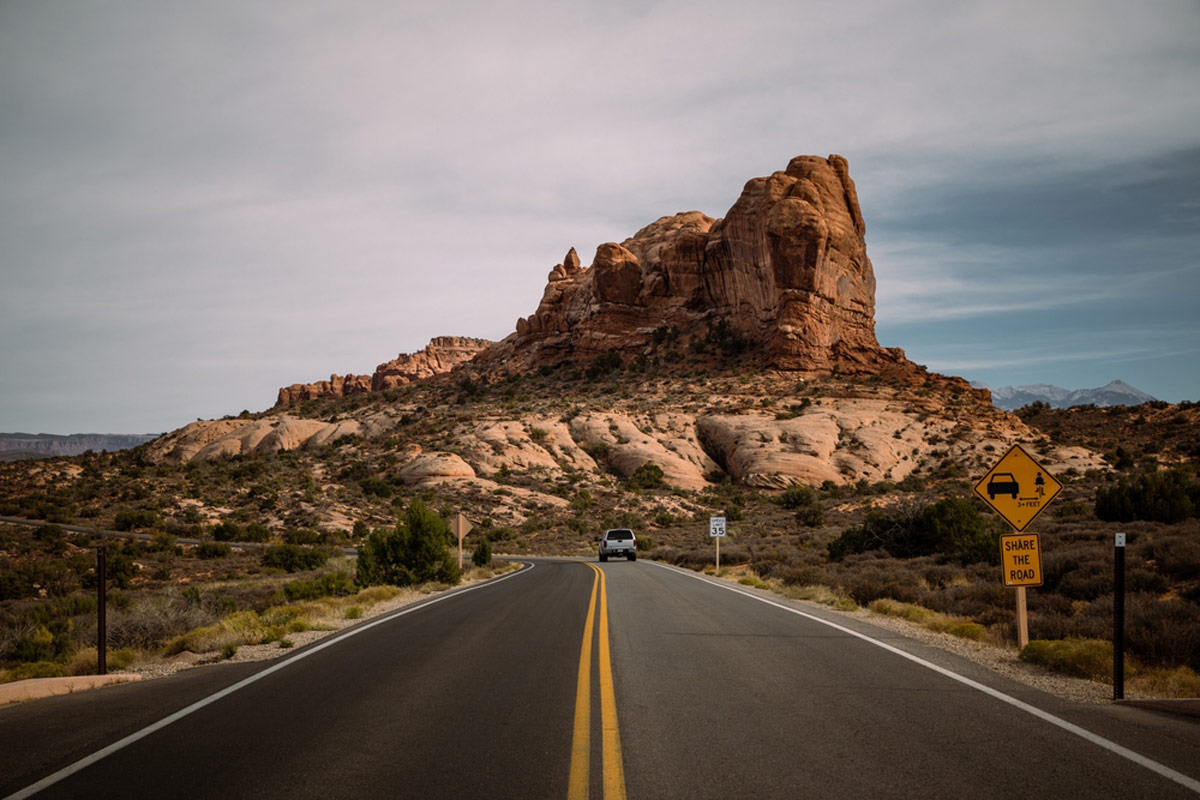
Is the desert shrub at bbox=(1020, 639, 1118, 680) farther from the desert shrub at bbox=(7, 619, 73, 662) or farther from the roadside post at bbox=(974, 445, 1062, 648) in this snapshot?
the desert shrub at bbox=(7, 619, 73, 662)

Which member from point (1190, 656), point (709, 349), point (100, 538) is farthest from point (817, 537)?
point (709, 349)

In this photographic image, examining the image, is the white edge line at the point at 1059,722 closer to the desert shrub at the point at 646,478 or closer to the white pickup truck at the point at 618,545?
the white pickup truck at the point at 618,545

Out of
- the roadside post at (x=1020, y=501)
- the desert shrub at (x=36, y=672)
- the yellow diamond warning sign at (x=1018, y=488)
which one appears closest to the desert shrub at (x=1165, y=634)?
the roadside post at (x=1020, y=501)

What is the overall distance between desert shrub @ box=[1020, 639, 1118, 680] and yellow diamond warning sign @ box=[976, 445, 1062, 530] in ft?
4.81

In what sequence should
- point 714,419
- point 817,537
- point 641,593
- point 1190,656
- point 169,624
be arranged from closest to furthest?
point 1190,656 → point 169,624 → point 641,593 → point 817,537 → point 714,419

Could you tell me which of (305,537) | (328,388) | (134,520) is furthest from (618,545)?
(328,388)

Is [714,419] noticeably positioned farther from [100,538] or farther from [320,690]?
[320,690]

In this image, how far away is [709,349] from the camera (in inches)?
3418

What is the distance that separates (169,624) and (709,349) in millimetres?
76824

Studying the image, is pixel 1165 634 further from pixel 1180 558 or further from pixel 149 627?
pixel 149 627

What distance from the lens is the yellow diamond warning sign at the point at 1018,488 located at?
9.42m

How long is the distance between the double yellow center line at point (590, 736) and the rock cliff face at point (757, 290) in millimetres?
72604

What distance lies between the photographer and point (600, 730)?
588 cm

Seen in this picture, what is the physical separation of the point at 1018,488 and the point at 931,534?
643 inches
